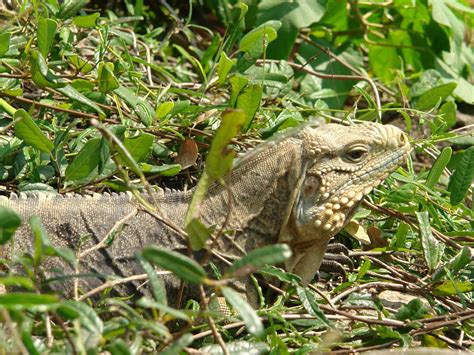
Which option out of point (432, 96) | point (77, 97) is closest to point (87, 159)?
point (77, 97)

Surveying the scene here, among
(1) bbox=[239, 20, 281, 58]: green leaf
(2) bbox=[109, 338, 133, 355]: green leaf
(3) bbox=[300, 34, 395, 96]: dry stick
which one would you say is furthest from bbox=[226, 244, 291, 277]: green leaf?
(3) bbox=[300, 34, 395, 96]: dry stick

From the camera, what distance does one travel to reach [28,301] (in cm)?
221

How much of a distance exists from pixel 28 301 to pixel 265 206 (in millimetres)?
1706

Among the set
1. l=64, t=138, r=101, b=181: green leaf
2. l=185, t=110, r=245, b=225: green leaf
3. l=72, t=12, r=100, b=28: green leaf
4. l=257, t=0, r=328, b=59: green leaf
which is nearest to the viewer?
l=185, t=110, r=245, b=225: green leaf

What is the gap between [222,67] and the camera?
15.1ft

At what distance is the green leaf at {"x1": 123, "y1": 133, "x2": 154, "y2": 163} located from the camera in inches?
157

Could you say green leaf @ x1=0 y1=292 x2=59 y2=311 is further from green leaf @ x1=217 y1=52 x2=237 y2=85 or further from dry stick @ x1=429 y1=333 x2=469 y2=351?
green leaf @ x1=217 y1=52 x2=237 y2=85

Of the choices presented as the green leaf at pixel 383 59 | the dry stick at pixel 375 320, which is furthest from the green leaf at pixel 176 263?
the green leaf at pixel 383 59

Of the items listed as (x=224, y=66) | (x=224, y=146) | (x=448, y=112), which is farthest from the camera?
(x=448, y=112)

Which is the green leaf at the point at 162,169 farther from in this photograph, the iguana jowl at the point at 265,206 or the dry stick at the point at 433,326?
the dry stick at the point at 433,326

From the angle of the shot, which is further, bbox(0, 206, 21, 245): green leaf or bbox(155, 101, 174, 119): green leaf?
bbox(155, 101, 174, 119): green leaf

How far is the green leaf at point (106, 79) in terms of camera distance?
4207mm

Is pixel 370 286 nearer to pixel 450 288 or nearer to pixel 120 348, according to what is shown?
pixel 450 288

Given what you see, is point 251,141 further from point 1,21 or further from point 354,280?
point 1,21
